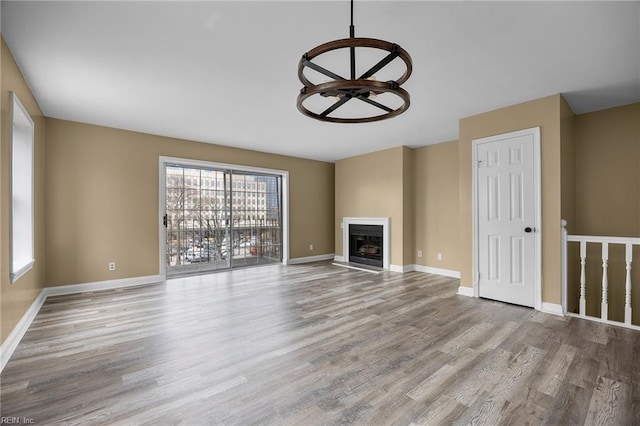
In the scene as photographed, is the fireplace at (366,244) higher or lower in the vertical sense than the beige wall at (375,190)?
lower

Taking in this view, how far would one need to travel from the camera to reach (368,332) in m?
2.86

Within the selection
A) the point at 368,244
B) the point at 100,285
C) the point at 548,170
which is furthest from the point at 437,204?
the point at 100,285

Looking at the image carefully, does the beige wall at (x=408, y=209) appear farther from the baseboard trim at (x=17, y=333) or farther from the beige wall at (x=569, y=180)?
the baseboard trim at (x=17, y=333)

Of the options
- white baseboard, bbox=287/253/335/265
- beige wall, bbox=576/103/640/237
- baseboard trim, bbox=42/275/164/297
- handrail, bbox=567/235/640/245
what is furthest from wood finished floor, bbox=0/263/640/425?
white baseboard, bbox=287/253/335/265

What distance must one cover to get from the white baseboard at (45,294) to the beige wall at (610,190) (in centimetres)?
592

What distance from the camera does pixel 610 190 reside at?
371 cm

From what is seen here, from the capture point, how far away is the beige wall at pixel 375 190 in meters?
5.84

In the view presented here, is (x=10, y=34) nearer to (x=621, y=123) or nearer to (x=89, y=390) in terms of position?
(x=89, y=390)

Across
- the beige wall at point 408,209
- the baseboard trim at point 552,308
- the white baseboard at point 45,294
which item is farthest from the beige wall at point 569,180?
the white baseboard at point 45,294

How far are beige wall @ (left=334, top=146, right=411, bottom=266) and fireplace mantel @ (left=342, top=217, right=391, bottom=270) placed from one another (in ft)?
0.27

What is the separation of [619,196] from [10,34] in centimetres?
648

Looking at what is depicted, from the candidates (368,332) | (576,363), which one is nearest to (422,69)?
(368,332)

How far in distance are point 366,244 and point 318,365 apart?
4.62 meters

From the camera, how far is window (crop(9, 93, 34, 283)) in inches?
116
